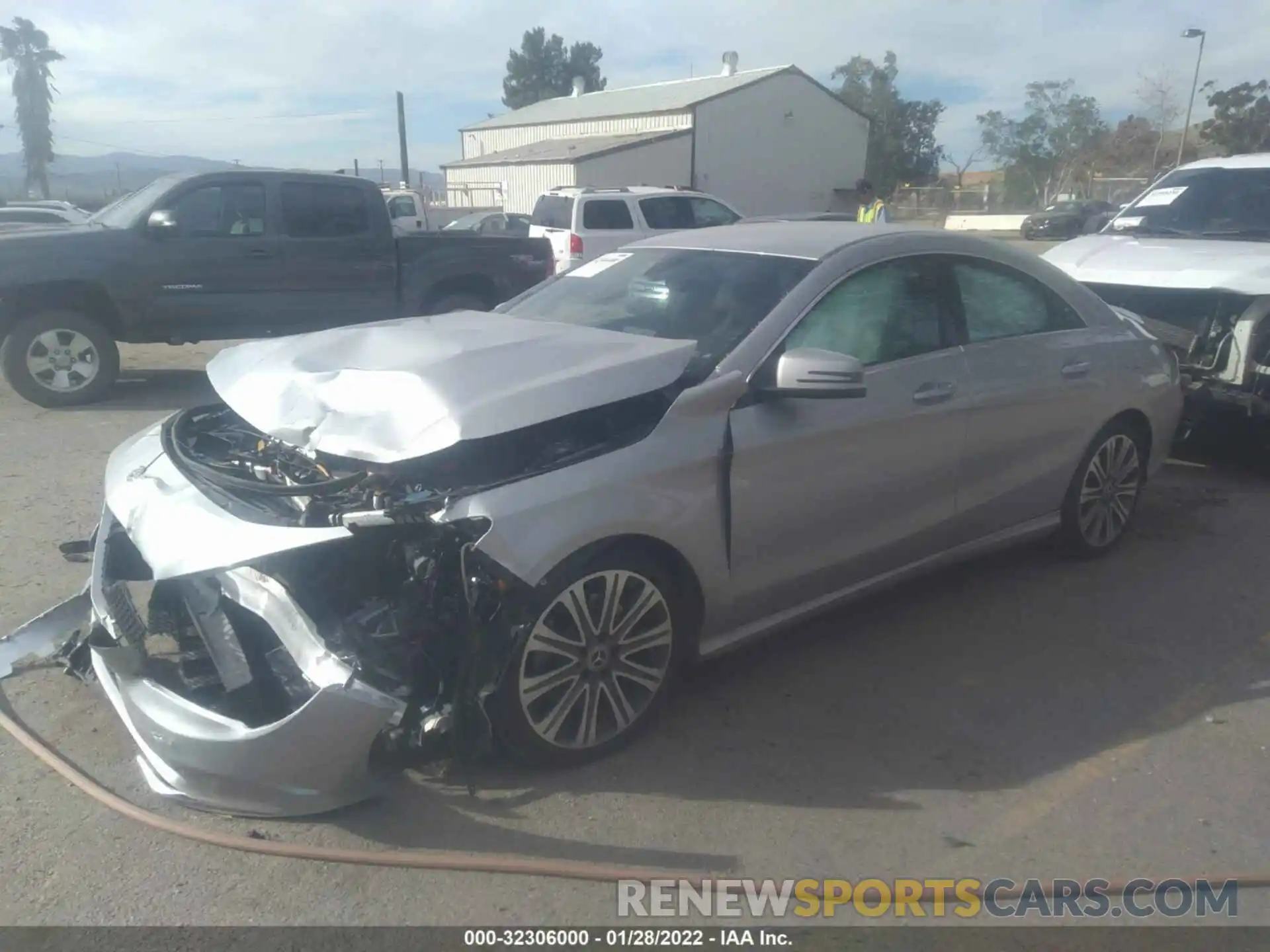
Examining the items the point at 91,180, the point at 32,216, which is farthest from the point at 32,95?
the point at 32,216

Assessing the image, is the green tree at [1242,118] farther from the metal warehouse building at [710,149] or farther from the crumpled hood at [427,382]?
the crumpled hood at [427,382]

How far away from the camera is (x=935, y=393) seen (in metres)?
4.33

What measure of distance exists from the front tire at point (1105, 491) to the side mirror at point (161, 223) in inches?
306

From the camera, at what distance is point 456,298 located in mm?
10531

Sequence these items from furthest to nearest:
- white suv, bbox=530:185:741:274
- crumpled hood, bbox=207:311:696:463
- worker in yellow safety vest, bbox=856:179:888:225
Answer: white suv, bbox=530:185:741:274 < worker in yellow safety vest, bbox=856:179:888:225 < crumpled hood, bbox=207:311:696:463

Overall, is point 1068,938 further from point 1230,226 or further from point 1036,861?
point 1230,226

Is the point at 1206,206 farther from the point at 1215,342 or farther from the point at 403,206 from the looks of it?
the point at 403,206

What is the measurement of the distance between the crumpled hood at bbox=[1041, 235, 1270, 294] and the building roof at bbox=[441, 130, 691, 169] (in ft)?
94.0

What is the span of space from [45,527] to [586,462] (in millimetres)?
3951

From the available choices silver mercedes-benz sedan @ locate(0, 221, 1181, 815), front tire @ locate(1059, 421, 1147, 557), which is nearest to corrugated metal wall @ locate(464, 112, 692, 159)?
front tire @ locate(1059, 421, 1147, 557)

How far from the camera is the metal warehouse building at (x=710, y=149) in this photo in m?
36.4

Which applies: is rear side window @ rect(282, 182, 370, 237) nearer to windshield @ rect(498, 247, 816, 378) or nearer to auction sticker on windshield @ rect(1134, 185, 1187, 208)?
windshield @ rect(498, 247, 816, 378)

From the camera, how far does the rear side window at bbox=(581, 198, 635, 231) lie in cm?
1619

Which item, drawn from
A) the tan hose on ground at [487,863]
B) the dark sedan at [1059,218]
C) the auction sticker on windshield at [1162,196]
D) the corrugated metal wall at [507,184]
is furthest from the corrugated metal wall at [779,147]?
→ the tan hose on ground at [487,863]
